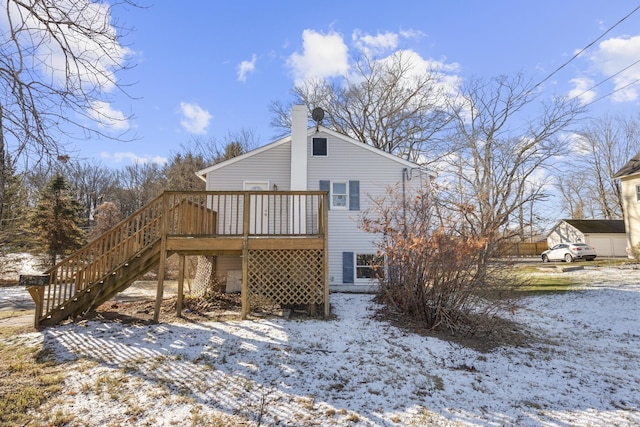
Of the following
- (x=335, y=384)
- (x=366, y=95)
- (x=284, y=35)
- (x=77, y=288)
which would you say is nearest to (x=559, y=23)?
(x=284, y=35)

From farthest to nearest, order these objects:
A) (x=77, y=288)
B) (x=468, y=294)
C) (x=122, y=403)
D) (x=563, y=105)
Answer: (x=563, y=105)
(x=77, y=288)
(x=468, y=294)
(x=122, y=403)

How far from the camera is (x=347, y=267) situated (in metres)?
11.7

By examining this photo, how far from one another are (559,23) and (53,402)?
42.9 ft

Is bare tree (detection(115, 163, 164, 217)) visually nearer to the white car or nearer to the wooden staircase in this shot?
the wooden staircase

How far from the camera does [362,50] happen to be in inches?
959

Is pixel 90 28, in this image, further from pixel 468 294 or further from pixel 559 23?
pixel 559 23

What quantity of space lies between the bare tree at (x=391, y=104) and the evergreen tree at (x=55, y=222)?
1467cm

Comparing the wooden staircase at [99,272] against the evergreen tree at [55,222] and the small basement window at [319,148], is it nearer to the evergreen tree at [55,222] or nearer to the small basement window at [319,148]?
the small basement window at [319,148]

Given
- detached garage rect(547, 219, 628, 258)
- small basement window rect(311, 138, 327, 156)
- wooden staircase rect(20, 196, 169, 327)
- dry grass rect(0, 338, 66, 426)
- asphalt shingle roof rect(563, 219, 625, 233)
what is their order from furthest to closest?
1. asphalt shingle roof rect(563, 219, 625, 233)
2. detached garage rect(547, 219, 628, 258)
3. small basement window rect(311, 138, 327, 156)
4. wooden staircase rect(20, 196, 169, 327)
5. dry grass rect(0, 338, 66, 426)

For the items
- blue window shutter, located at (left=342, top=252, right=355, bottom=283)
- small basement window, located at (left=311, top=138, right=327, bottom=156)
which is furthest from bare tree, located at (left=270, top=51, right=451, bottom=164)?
blue window shutter, located at (left=342, top=252, right=355, bottom=283)

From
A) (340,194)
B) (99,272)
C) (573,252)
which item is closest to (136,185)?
(340,194)

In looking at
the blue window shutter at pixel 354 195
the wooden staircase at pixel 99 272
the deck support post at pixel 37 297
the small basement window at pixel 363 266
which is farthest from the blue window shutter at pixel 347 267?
the deck support post at pixel 37 297

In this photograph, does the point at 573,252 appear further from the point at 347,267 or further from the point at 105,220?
the point at 105,220

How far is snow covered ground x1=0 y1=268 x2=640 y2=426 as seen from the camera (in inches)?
138
